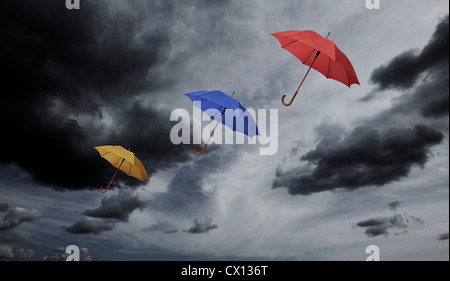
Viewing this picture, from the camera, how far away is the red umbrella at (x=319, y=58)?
8453 mm

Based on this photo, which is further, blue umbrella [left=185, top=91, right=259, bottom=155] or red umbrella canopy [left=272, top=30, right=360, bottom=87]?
blue umbrella [left=185, top=91, right=259, bottom=155]

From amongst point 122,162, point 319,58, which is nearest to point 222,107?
point 319,58

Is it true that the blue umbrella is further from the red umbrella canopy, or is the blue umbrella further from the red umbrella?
the red umbrella canopy

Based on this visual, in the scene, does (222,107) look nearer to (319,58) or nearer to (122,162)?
(319,58)

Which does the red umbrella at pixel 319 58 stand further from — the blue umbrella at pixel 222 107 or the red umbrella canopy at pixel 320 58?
the blue umbrella at pixel 222 107

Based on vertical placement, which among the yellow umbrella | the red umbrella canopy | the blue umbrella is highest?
the red umbrella canopy

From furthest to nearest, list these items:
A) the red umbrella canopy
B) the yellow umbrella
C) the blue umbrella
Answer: the yellow umbrella, the blue umbrella, the red umbrella canopy

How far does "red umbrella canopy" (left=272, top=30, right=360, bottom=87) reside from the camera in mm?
8445

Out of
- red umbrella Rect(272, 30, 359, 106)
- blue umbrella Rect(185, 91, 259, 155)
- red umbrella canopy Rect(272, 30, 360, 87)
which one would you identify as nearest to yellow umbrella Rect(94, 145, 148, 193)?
blue umbrella Rect(185, 91, 259, 155)
